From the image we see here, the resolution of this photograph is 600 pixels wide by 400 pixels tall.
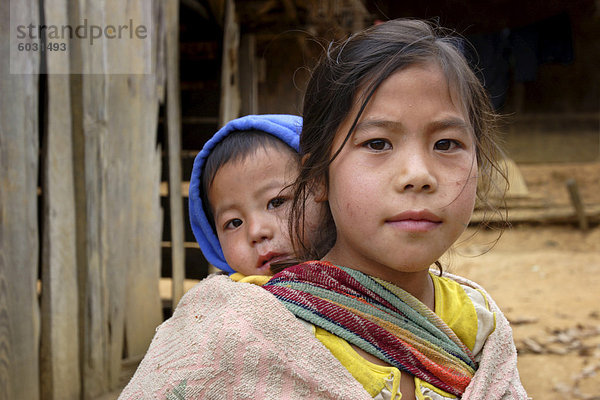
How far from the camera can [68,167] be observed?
9.50 ft

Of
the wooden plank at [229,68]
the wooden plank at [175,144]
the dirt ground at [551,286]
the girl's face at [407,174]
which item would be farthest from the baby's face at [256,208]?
the wooden plank at [229,68]

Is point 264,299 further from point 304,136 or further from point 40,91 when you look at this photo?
point 40,91

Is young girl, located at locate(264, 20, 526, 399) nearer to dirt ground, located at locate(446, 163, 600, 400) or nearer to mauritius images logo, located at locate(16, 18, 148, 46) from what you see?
dirt ground, located at locate(446, 163, 600, 400)

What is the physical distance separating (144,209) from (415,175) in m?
2.77

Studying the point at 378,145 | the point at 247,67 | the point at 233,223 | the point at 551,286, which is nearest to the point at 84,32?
the point at 233,223

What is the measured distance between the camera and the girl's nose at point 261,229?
61.0 inches

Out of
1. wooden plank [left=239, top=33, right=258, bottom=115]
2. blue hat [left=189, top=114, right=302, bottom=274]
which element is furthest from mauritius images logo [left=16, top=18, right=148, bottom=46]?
wooden plank [left=239, top=33, right=258, bottom=115]

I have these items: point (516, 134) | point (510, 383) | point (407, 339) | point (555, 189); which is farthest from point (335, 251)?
point (516, 134)

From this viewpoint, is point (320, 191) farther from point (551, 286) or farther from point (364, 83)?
point (551, 286)

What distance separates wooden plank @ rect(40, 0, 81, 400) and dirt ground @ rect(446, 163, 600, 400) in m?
1.90

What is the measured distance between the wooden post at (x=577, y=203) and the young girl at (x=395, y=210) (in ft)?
28.9

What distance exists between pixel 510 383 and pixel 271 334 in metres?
0.59

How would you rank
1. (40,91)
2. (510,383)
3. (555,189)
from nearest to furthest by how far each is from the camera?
(510,383) → (40,91) → (555,189)

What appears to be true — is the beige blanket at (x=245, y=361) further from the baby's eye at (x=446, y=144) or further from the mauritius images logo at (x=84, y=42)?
the mauritius images logo at (x=84, y=42)
